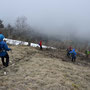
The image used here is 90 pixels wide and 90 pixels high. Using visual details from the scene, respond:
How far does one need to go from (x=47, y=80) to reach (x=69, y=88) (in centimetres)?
95

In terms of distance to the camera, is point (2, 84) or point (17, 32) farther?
point (17, 32)

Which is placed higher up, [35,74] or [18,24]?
[18,24]

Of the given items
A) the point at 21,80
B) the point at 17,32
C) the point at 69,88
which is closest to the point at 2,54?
the point at 21,80

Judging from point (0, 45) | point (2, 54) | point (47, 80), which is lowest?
point (47, 80)

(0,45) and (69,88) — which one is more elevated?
(0,45)

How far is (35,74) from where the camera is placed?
237 inches

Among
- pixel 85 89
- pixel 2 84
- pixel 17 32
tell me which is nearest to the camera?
pixel 2 84

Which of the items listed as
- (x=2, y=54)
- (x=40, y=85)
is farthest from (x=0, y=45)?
(x=40, y=85)

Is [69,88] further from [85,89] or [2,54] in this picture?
[2,54]

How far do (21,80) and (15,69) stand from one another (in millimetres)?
1406

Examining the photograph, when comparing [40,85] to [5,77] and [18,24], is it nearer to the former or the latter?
[5,77]

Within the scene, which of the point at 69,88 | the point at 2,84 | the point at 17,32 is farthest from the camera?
the point at 17,32

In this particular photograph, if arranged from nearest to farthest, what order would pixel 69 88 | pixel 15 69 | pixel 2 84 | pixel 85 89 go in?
1. pixel 2 84
2. pixel 69 88
3. pixel 85 89
4. pixel 15 69

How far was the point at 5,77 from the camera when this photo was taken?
536 cm
